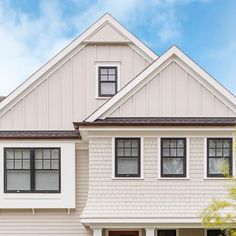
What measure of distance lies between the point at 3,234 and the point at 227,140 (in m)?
9.71

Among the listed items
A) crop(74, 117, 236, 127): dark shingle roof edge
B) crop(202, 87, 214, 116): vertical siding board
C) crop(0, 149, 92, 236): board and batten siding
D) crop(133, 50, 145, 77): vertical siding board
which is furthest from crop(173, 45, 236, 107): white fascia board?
crop(0, 149, 92, 236): board and batten siding

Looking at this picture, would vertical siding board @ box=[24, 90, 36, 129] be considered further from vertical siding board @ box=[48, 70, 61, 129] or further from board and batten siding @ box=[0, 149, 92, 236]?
board and batten siding @ box=[0, 149, 92, 236]

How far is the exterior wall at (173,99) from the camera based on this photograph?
17859 millimetres

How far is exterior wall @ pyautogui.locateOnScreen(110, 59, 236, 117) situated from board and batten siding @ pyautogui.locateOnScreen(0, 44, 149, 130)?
306 centimetres

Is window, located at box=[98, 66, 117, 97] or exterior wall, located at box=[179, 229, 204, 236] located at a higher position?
window, located at box=[98, 66, 117, 97]

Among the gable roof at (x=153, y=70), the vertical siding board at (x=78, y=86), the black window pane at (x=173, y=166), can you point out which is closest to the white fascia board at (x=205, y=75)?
the gable roof at (x=153, y=70)

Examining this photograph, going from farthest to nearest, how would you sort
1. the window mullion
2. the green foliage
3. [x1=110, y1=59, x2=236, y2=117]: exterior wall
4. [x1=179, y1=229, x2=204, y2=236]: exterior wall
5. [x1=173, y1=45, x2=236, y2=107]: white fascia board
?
the window mullion → [x1=179, y1=229, x2=204, y2=236]: exterior wall → [x1=110, y1=59, x2=236, y2=117]: exterior wall → [x1=173, y1=45, x2=236, y2=107]: white fascia board → the green foliage

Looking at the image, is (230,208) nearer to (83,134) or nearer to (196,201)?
(196,201)

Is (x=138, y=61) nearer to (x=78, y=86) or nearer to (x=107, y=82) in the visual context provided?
(x=107, y=82)

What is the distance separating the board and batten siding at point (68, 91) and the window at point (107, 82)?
0.85 ft

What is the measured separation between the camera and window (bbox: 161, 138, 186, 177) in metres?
17.6

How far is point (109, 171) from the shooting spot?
17578 millimetres

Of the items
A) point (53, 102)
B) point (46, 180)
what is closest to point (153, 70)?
point (53, 102)

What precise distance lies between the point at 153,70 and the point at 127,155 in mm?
3293
